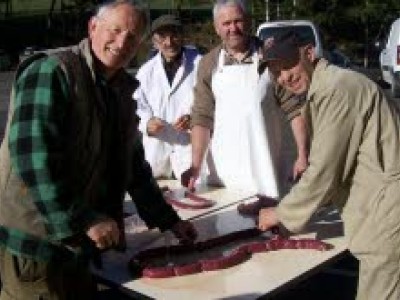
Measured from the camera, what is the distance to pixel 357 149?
286cm

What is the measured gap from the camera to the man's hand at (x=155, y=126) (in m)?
4.57

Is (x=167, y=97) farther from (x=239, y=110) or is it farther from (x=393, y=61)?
(x=393, y=61)

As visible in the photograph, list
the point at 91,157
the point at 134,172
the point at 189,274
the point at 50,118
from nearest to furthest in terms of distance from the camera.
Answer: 1. the point at 50,118
2. the point at 91,157
3. the point at 189,274
4. the point at 134,172

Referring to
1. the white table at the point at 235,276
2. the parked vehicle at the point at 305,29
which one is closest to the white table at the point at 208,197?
the white table at the point at 235,276

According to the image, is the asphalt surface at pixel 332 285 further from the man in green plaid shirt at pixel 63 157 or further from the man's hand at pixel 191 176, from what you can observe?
the man in green plaid shirt at pixel 63 157

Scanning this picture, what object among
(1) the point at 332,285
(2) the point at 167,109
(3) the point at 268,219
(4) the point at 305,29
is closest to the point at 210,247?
(3) the point at 268,219

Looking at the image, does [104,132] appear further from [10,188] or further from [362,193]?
[362,193]

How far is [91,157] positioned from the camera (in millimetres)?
2756

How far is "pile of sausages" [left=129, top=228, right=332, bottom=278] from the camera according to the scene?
3.01 meters

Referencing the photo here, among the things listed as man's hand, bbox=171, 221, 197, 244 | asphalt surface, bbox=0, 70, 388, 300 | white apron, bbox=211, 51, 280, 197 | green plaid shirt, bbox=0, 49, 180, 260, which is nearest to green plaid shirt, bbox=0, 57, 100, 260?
green plaid shirt, bbox=0, 49, 180, 260

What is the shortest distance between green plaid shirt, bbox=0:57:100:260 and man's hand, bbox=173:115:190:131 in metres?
2.01

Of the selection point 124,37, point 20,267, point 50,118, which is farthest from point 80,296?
point 124,37

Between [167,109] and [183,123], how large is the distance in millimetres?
226

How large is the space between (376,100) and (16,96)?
1.23 meters
